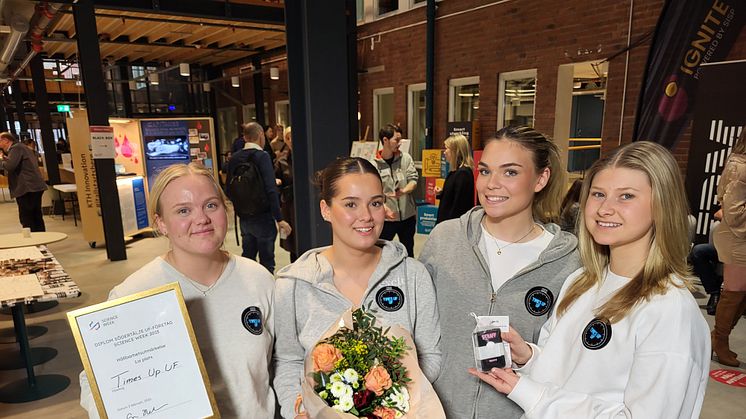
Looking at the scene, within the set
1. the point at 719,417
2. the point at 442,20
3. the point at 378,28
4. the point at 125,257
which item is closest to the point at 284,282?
the point at 719,417

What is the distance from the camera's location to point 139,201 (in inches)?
285

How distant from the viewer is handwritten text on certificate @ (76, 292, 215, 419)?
1.08 meters

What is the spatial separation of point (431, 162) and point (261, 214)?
12.5ft

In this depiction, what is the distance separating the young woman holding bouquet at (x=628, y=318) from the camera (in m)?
1.06

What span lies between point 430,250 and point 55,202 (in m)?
10.9

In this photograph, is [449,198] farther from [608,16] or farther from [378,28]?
[378,28]

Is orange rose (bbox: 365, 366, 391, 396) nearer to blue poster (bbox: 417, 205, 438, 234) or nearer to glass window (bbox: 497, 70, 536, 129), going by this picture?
blue poster (bbox: 417, 205, 438, 234)

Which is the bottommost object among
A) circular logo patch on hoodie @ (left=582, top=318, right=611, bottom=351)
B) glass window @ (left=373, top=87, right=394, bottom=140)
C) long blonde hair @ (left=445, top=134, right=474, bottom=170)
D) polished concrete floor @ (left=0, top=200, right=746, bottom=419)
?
polished concrete floor @ (left=0, top=200, right=746, bottom=419)

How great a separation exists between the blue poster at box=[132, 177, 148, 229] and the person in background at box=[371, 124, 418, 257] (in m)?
4.50

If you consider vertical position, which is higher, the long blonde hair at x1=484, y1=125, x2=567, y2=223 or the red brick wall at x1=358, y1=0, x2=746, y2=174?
the red brick wall at x1=358, y1=0, x2=746, y2=174

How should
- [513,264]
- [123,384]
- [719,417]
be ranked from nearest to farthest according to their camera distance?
[123,384]
[513,264]
[719,417]

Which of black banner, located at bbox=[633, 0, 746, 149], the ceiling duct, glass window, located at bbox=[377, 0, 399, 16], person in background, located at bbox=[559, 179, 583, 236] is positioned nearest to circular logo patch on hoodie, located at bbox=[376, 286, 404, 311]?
person in background, located at bbox=[559, 179, 583, 236]

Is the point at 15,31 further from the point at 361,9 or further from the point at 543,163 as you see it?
the point at 543,163

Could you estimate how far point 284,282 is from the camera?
4.73ft
